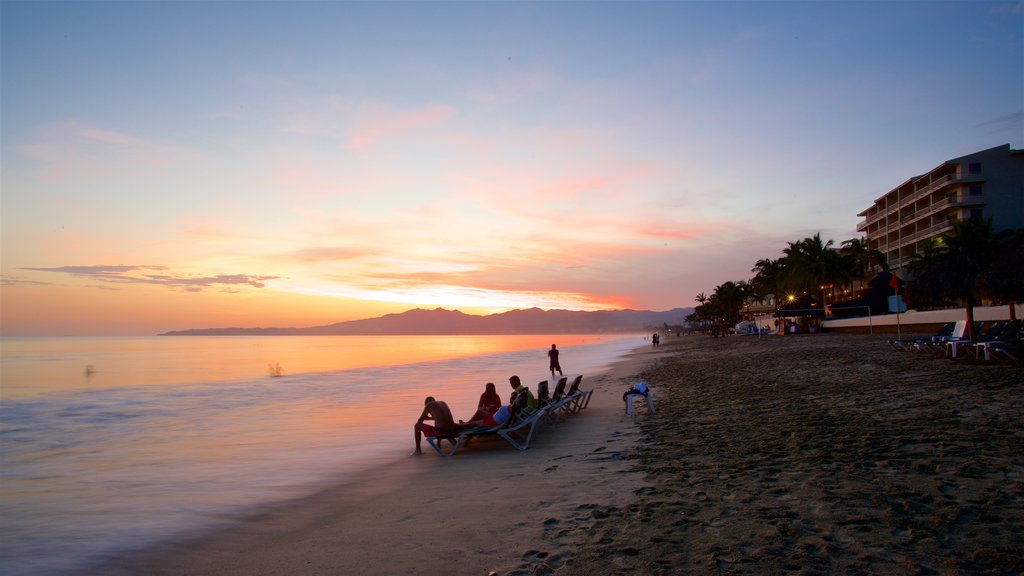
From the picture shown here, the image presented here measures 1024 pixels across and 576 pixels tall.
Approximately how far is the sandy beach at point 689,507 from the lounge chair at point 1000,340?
641cm

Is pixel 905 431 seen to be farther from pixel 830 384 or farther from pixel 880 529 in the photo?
pixel 830 384

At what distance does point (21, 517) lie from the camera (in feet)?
23.1

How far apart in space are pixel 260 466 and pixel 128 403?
1539cm

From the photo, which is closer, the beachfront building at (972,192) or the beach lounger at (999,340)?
the beach lounger at (999,340)

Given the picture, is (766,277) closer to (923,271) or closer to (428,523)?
A: (923,271)

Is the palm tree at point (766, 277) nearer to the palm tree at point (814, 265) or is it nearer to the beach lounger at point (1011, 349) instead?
the palm tree at point (814, 265)

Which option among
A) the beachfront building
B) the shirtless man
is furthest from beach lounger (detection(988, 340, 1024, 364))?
the beachfront building

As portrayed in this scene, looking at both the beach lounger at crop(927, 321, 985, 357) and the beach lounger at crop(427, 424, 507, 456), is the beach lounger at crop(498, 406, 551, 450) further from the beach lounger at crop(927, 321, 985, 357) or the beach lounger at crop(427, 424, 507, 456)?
the beach lounger at crop(927, 321, 985, 357)

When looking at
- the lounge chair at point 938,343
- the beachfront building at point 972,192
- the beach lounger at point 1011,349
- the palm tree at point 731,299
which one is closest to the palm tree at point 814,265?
the beachfront building at point 972,192

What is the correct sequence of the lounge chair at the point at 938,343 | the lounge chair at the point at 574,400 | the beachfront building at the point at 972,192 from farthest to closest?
the beachfront building at the point at 972,192
the lounge chair at the point at 938,343
the lounge chair at the point at 574,400

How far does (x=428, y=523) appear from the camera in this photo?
562 centimetres

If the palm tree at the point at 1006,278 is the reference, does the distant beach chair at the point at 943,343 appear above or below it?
below

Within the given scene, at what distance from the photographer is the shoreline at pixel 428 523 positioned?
468 centimetres

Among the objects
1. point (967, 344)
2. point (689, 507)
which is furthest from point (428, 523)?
point (967, 344)
